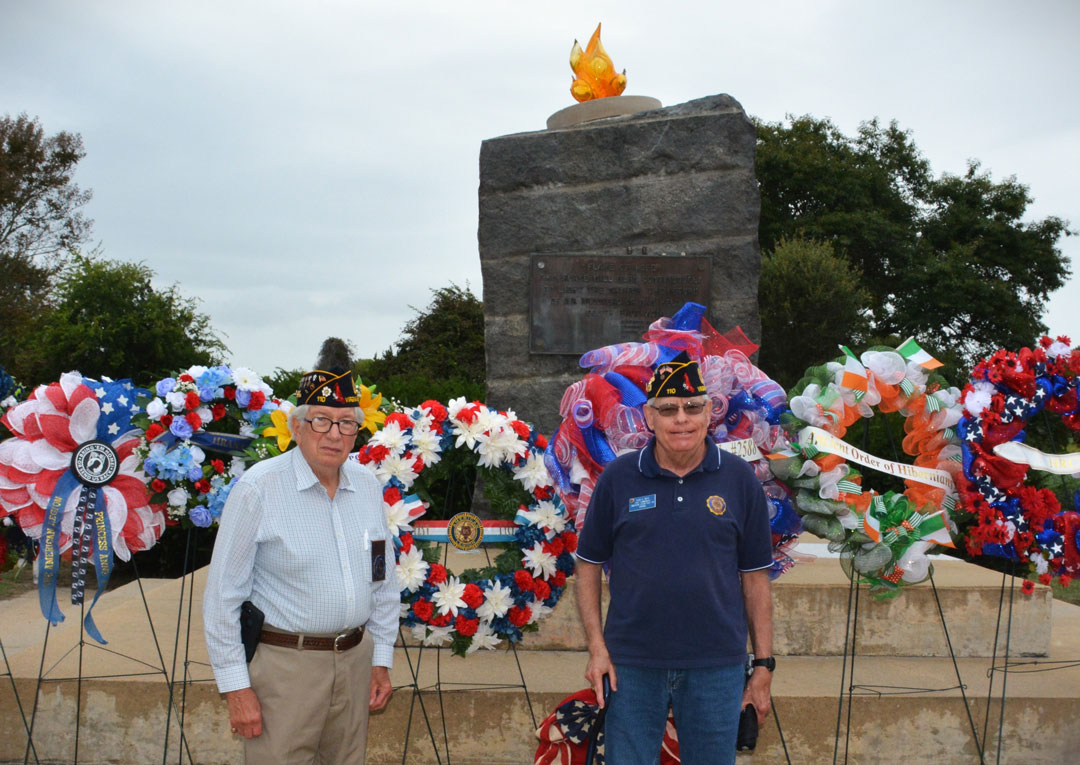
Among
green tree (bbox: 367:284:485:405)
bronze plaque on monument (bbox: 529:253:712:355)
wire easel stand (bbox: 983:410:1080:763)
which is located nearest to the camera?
wire easel stand (bbox: 983:410:1080:763)

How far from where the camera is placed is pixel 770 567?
2.84 metres

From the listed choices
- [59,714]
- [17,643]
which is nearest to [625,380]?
[59,714]

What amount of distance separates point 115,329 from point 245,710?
923 cm

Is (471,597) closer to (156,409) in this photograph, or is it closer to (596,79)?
(156,409)

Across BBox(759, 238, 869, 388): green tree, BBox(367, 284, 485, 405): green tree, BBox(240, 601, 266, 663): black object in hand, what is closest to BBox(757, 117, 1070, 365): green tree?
BBox(759, 238, 869, 388): green tree

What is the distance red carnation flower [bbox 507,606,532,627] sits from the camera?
384 cm

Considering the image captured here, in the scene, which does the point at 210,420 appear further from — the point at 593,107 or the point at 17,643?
the point at 593,107

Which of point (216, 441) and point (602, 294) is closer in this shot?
point (216, 441)

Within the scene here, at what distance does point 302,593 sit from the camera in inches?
107

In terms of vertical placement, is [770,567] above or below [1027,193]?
below

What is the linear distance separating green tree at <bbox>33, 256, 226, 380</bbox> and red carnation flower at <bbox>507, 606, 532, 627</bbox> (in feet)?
26.1

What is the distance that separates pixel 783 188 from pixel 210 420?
2326cm

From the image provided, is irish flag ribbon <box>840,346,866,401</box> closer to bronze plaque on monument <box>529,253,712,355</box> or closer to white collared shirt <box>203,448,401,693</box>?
white collared shirt <box>203,448,401,693</box>

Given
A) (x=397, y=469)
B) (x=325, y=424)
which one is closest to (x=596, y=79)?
(x=397, y=469)
